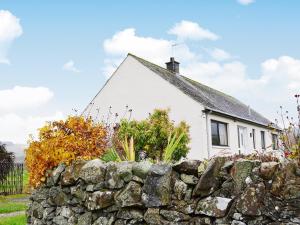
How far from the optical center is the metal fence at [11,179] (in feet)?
65.3

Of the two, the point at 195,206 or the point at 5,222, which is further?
the point at 5,222

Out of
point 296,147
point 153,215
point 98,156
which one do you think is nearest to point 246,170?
point 296,147

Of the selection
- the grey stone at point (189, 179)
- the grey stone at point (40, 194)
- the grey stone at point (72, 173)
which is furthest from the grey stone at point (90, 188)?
the grey stone at point (189, 179)

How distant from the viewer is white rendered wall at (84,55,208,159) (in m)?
22.2

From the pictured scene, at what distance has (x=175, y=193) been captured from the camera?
5.79 m

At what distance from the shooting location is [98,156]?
824 centimetres

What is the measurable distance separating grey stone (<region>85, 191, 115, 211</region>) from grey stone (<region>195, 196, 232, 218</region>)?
1.51 metres

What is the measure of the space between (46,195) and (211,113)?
1624 centimetres

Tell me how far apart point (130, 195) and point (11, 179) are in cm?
1552

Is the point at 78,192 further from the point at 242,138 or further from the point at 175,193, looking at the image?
the point at 242,138

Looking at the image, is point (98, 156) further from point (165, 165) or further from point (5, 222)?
point (5, 222)

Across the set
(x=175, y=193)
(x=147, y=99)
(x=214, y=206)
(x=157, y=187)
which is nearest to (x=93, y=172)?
(x=157, y=187)

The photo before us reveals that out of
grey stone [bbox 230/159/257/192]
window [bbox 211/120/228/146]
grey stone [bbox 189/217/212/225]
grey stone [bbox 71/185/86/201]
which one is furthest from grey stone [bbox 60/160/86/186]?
window [bbox 211/120/228/146]

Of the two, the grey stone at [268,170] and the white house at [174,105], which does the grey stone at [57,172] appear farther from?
the white house at [174,105]
